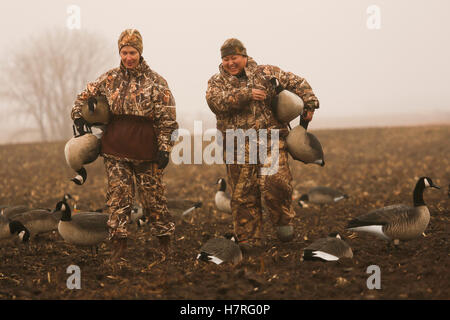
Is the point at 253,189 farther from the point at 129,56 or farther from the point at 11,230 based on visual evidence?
the point at 11,230

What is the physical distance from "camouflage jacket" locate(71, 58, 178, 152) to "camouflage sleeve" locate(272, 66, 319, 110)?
61.6 inches

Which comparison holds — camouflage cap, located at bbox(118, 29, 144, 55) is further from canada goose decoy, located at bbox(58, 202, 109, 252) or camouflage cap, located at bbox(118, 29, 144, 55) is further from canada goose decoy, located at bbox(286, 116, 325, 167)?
canada goose decoy, located at bbox(58, 202, 109, 252)

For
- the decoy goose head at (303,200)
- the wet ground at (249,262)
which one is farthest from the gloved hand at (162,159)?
the decoy goose head at (303,200)

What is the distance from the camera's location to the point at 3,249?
770cm

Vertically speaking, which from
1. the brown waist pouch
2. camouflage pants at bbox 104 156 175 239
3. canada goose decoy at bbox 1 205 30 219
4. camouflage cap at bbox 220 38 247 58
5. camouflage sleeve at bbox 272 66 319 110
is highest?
camouflage cap at bbox 220 38 247 58

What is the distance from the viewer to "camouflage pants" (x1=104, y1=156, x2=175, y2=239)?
19.9 ft

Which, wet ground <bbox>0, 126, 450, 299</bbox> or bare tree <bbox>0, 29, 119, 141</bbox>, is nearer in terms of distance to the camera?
wet ground <bbox>0, 126, 450, 299</bbox>

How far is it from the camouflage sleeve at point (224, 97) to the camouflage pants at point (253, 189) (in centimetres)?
82

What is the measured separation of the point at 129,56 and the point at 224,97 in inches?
53.8

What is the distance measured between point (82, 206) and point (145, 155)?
705 centimetres

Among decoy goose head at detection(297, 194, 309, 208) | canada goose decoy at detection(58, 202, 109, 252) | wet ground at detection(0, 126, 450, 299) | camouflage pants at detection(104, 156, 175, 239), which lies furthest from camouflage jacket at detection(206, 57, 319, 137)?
decoy goose head at detection(297, 194, 309, 208)

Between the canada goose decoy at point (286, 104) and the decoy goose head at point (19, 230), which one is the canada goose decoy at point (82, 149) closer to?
the decoy goose head at point (19, 230)
